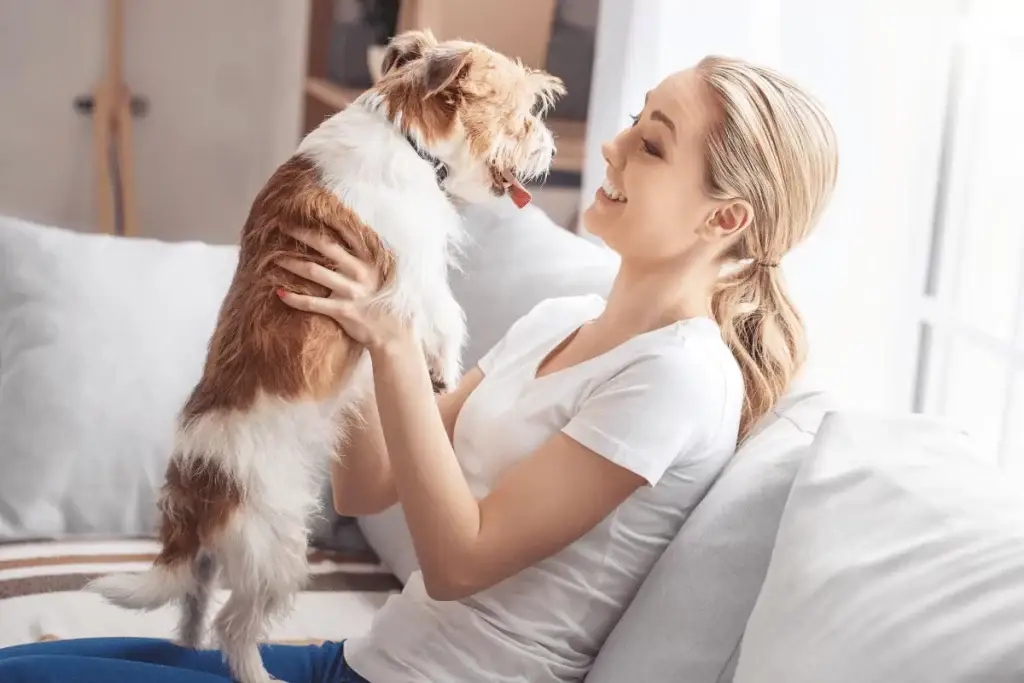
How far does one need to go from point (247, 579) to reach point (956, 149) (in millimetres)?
1341

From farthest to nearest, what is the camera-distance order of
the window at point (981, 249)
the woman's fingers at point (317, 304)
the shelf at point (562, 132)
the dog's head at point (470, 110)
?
the shelf at point (562, 132), the window at point (981, 249), the dog's head at point (470, 110), the woman's fingers at point (317, 304)

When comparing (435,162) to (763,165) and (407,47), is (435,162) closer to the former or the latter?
(407,47)

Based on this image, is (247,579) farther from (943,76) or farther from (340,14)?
(340,14)

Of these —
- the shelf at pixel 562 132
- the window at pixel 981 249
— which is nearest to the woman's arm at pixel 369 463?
the window at pixel 981 249

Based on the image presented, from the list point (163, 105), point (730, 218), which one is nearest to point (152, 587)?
point (730, 218)

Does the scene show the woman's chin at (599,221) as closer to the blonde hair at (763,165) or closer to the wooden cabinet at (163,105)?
the blonde hair at (763,165)

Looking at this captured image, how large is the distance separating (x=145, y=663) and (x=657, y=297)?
0.70m

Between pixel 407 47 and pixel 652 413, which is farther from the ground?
pixel 407 47

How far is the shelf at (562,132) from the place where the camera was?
298 centimetres

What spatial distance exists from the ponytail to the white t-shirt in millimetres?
97

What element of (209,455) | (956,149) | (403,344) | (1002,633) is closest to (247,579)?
(209,455)

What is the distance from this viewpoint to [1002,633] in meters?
0.84

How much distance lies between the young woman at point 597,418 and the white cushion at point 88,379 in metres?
0.61

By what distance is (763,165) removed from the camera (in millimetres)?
1315
